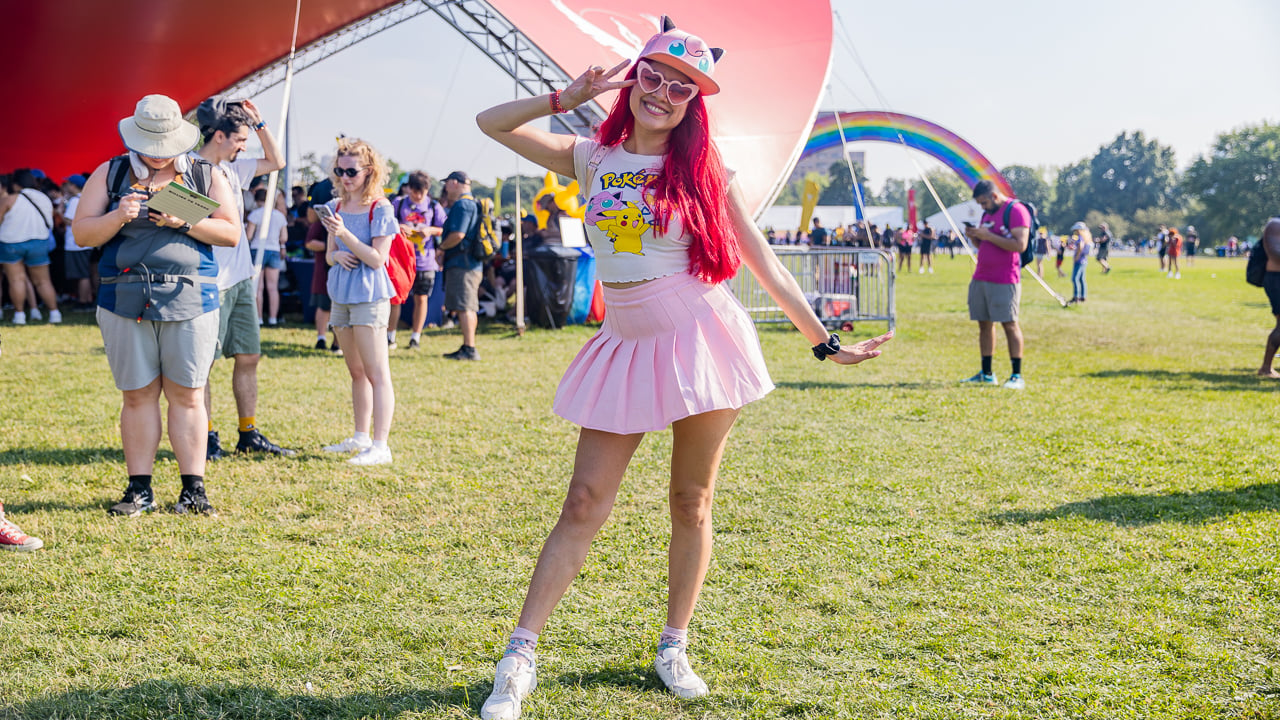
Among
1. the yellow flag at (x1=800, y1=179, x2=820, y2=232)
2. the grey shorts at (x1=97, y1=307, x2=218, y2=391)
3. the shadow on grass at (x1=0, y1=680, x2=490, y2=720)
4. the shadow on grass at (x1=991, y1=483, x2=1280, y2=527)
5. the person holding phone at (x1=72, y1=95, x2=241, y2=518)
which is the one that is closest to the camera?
the shadow on grass at (x1=0, y1=680, x2=490, y2=720)

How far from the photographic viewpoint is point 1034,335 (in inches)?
517

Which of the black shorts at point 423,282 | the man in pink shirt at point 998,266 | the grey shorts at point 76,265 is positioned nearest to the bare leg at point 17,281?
the grey shorts at point 76,265

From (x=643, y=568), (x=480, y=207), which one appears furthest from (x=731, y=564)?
(x=480, y=207)

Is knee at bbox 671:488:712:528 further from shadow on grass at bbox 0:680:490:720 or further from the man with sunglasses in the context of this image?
the man with sunglasses

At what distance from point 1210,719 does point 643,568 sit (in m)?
2.07

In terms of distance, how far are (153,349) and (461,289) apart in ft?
19.8

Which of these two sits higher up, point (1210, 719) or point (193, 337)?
point (193, 337)

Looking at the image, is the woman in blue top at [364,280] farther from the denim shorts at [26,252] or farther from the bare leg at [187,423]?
the denim shorts at [26,252]

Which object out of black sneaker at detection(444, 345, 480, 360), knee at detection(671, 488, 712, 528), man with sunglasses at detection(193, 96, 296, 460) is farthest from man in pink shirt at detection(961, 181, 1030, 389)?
knee at detection(671, 488, 712, 528)

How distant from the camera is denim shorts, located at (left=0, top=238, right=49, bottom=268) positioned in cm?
1152

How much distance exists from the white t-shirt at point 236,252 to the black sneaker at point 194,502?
117 centimetres

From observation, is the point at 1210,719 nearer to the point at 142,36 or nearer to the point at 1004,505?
the point at 1004,505

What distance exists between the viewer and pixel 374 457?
566cm

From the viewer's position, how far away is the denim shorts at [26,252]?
1152 centimetres
